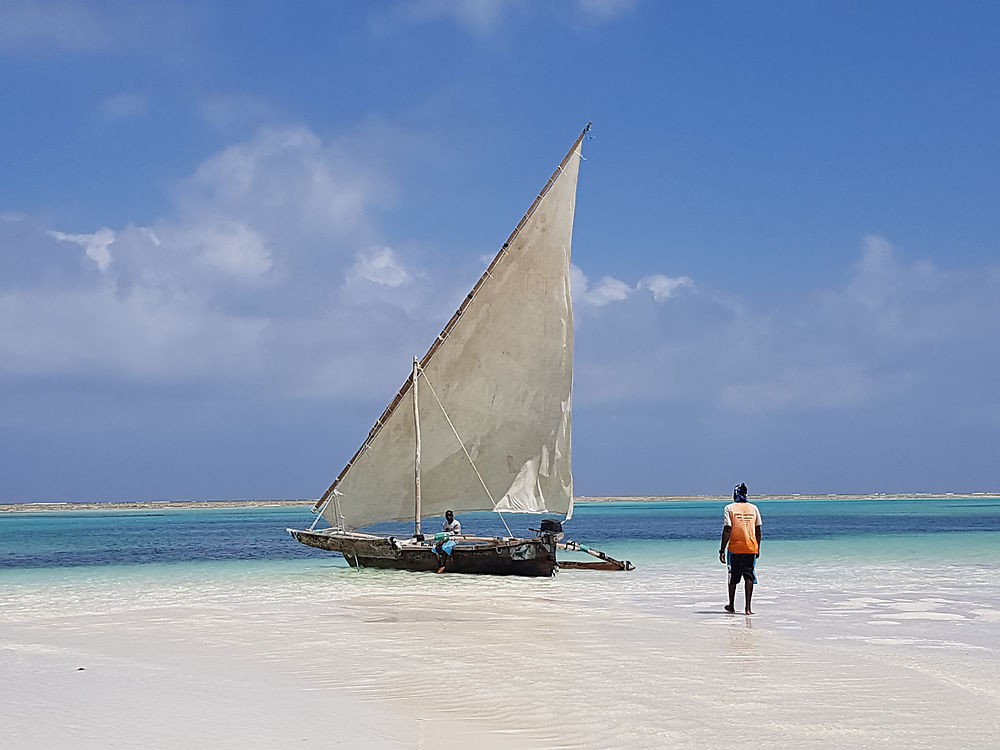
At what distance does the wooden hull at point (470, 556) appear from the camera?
64.2 ft

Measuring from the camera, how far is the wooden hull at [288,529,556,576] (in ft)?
64.2

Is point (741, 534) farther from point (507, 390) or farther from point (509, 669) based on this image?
point (507, 390)

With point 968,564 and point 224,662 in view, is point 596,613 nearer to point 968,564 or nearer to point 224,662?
point 224,662

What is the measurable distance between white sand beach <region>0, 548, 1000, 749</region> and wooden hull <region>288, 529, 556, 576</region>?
2.23m

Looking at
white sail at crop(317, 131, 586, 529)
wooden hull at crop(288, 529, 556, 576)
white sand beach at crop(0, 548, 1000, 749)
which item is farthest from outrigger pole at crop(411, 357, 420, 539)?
white sand beach at crop(0, 548, 1000, 749)

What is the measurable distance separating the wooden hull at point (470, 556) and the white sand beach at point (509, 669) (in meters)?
2.23

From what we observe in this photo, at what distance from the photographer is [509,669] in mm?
9266

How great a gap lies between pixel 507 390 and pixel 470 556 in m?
→ 3.43

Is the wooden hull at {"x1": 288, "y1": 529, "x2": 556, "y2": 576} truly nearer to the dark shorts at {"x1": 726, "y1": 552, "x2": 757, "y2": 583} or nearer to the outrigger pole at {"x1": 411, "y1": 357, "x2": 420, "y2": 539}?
the outrigger pole at {"x1": 411, "y1": 357, "x2": 420, "y2": 539}

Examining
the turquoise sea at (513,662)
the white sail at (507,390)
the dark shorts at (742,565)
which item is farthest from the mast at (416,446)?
the dark shorts at (742,565)

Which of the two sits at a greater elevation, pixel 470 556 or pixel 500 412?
pixel 500 412

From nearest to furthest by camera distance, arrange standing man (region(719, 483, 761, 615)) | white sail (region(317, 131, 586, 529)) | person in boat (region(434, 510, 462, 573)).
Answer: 1. standing man (region(719, 483, 761, 615))
2. person in boat (region(434, 510, 462, 573))
3. white sail (region(317, 131, 586, 529))

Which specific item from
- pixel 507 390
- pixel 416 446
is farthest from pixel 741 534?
pixel 416 446

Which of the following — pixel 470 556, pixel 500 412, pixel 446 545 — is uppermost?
pixel 500 412
